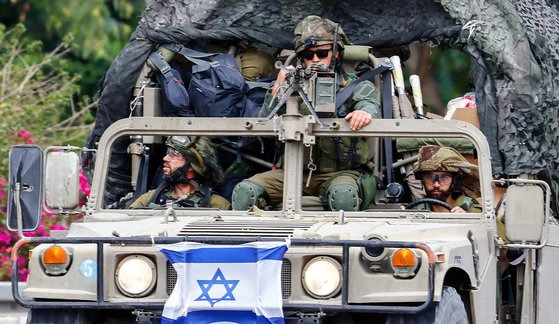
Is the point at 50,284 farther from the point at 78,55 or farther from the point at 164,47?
the point at 78,55

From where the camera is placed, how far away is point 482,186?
29.8ft

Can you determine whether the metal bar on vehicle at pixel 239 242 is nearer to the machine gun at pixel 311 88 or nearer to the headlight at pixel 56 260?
the headlight at pixel 56 260

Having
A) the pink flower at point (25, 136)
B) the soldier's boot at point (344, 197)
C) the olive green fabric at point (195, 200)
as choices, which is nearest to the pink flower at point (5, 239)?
the pink flower at point (25, 136)

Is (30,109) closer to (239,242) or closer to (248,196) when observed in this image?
A: (248,196)

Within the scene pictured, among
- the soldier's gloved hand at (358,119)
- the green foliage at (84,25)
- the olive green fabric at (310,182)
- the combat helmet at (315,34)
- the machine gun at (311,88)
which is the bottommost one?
the olive green fabric at (310,182)

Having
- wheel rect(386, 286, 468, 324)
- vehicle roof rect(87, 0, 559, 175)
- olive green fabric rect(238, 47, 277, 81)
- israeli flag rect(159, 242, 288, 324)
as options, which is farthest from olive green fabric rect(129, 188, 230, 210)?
wheel rect(386, 286, 468, 324)

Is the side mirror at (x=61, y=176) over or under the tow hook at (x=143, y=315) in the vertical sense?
over

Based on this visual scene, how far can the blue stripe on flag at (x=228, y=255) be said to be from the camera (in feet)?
26.1

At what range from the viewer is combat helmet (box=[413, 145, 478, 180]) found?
948cm

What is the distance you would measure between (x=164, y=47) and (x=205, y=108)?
2.33ft

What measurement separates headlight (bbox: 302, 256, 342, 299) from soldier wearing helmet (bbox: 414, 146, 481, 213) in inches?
64.4

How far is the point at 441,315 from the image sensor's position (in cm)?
795

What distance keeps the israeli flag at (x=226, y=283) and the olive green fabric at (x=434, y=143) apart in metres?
2.20

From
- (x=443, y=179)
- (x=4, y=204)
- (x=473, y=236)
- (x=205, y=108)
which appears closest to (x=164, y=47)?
(x=205, y=108)
